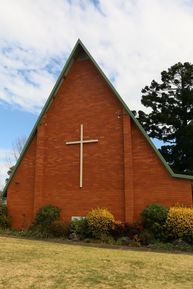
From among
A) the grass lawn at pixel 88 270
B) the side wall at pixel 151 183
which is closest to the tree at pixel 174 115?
the side wall at pixel 151 183

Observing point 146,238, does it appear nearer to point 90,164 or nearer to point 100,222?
point 100,222

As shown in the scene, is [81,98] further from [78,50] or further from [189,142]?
[189,142]

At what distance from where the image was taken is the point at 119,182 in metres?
19.8

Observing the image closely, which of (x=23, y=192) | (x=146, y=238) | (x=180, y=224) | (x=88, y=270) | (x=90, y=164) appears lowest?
(x=88, y=270)

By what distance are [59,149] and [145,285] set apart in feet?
47.8

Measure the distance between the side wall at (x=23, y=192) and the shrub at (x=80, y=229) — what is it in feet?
13.1

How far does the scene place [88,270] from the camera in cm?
939

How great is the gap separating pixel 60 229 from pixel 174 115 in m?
14.3

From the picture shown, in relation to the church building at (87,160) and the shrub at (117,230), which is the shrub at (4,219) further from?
the shrub at (117,230)

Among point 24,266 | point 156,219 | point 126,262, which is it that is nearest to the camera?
point 24,266

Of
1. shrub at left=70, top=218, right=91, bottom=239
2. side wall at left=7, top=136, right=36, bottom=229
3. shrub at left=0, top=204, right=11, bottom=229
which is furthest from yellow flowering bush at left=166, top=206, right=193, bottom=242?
shrub at left=0, top=204, right=11, bottom=229

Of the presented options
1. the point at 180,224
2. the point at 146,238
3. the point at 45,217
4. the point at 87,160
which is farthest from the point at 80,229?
the point at 180,224

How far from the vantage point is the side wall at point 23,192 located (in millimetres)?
22016

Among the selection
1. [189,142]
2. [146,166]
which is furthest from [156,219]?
[189,142]
